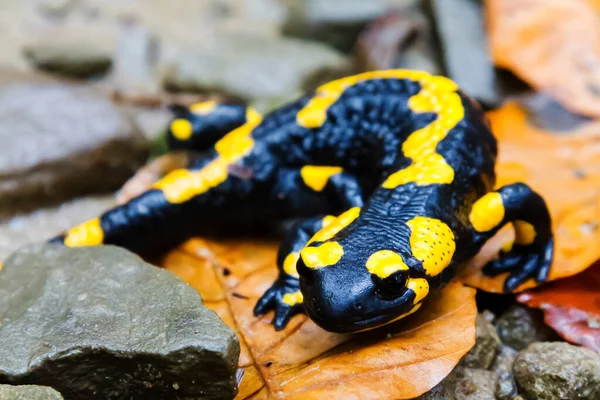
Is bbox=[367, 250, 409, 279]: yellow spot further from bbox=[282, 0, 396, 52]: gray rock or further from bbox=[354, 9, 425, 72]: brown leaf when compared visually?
bbox=[282, 0, 396, 52]: gray rock

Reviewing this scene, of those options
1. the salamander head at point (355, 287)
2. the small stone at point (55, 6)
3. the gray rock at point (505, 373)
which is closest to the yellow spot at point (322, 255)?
the salamander head at point (355, 287)

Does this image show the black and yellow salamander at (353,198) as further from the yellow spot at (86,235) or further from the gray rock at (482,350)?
the gray rock at (482,350)

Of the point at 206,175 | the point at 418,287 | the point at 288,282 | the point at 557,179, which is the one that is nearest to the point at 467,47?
the point at 557,179

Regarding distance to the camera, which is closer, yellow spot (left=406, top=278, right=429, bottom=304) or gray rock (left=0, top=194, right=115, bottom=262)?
yellow spot (left=406, top=278, right=429, bottom=304)

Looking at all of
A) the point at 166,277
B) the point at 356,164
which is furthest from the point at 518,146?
the point at 166,277

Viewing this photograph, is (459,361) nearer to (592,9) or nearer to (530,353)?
(530,353)

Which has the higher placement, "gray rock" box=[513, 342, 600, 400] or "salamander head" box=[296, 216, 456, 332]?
"salamander head" box=[296, 216, 456, 332]

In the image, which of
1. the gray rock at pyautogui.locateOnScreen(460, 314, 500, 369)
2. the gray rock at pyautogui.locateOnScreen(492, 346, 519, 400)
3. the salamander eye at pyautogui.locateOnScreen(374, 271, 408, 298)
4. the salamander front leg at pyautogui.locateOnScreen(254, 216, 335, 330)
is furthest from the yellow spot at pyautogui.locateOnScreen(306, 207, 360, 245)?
the gray rock at pyautogui.locateOnScreen(492, 346, 519, 400)
